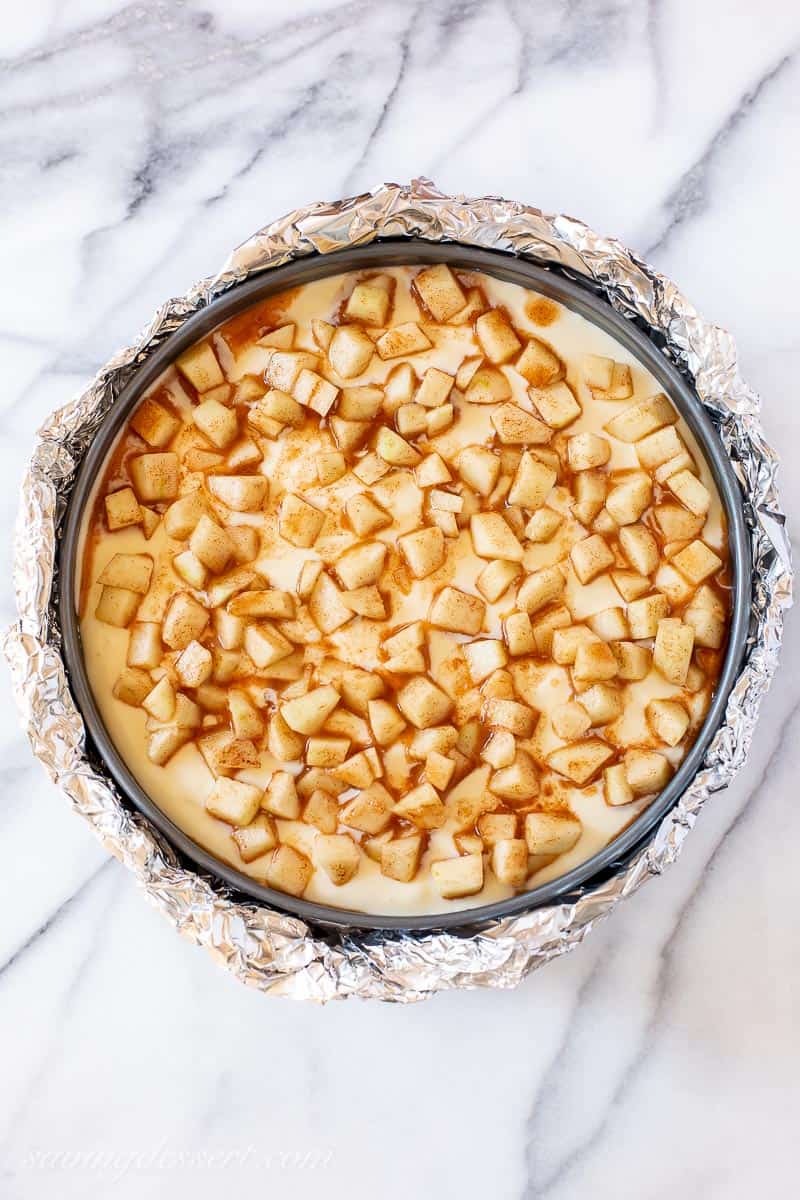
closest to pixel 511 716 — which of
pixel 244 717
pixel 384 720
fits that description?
pixel 384 720

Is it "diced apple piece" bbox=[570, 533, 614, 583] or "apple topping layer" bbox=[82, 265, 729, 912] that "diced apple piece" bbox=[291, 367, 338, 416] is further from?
"diced apple piece" bbox=[570, 533, 614, 583]

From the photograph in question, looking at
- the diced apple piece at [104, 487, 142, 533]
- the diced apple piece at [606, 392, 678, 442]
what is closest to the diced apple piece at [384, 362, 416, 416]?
the diced apple piece at [606, 392, 678, 442]

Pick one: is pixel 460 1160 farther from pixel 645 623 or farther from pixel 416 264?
pixel 416 264

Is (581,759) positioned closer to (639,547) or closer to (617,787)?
(617,787)

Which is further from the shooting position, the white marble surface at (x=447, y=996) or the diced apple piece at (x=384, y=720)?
the white marble surface at (x=447, y=996)

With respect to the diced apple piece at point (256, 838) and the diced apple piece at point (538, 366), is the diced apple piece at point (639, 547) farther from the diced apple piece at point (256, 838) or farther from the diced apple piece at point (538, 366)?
the diced apple piece at point (256, 838)

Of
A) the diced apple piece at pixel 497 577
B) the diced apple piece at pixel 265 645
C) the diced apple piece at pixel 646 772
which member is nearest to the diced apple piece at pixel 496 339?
the diced apple piece at pixel 497 577

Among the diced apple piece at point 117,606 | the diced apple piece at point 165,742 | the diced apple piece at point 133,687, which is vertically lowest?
the diced apple piece at point 165,742

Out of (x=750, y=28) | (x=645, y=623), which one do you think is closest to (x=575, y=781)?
(x=645, y=623)
